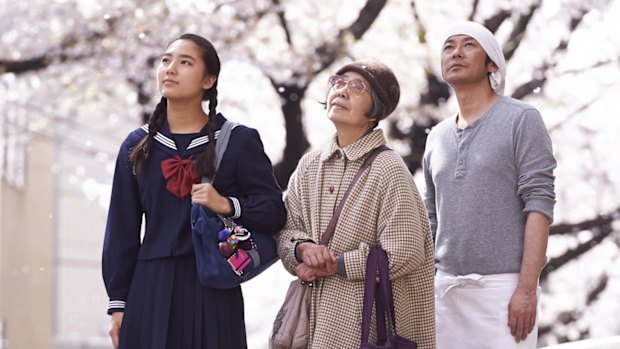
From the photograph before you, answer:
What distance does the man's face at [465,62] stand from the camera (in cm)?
248

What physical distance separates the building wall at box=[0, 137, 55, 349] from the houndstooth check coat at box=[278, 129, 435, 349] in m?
4.51

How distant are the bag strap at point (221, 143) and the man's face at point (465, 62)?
2.21 ft

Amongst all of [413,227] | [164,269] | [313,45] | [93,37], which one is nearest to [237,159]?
[164,269]

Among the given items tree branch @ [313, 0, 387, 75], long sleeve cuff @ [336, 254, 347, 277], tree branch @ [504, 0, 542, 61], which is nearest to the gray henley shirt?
long sleeve cuff @ [336, 254, 347, 277]

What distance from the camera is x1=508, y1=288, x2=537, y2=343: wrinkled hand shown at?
2285 mm

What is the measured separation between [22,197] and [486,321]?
509 cm

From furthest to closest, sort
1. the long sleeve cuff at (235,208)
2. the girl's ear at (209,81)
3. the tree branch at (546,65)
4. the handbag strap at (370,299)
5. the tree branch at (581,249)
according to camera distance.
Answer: the tree branch at (581,249) < the tree branch at (546,65) < the girl's ear at (209,81) < the long sleeve cuff at (235,208) < the handbag strap at (370,299)

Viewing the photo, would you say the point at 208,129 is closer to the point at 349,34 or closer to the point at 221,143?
the point at 221,143

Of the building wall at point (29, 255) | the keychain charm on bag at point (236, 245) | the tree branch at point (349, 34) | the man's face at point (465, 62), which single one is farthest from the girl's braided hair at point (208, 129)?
the building wall at point (29, 255)

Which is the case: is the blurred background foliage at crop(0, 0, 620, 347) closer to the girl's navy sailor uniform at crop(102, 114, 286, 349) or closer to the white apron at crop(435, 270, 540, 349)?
the white apron at crop(435, 270, 540, 349)

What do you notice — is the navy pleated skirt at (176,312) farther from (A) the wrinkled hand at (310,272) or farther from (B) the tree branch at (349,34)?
(B) the tree branch at (349,34)

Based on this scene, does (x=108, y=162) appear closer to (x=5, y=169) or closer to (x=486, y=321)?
(x=5, y=169)

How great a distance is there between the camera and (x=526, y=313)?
2287 millimetres

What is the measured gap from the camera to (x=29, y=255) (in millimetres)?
6434
